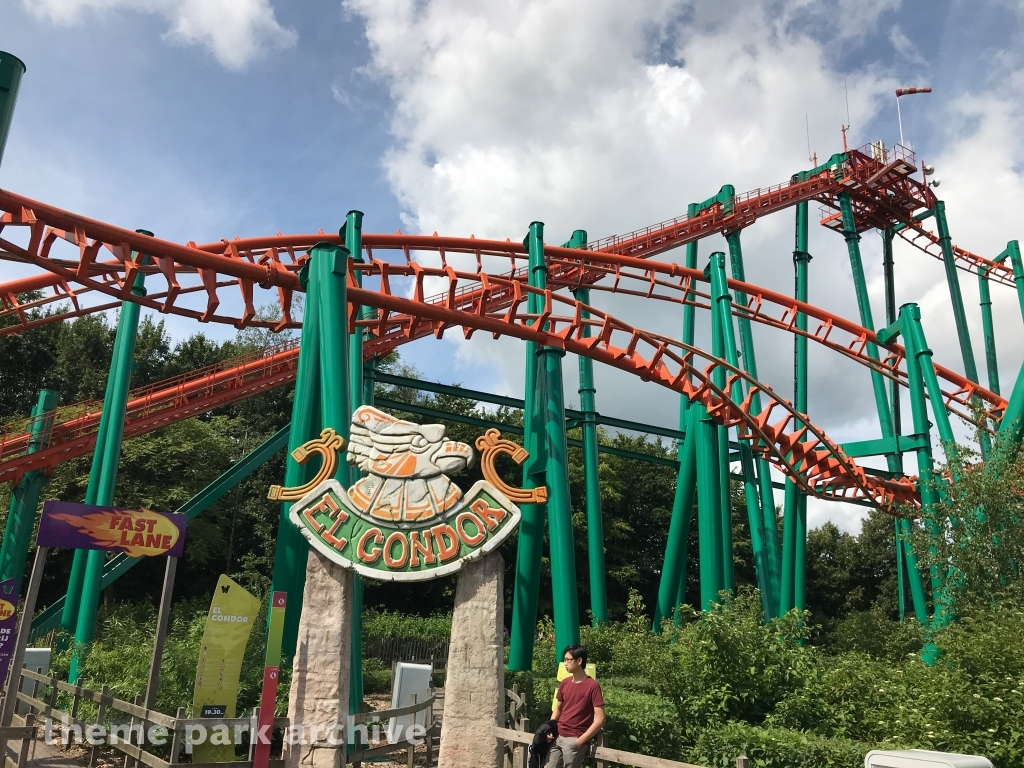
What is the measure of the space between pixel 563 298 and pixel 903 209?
40.3ft

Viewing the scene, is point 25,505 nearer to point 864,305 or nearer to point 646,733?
point 646,733

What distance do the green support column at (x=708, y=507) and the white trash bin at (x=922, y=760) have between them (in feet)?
27.1

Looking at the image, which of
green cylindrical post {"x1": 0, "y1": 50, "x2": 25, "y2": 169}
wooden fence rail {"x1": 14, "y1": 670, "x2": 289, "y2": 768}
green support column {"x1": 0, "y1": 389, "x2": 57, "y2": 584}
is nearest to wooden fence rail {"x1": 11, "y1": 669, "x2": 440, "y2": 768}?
wooden fence rail {"x1": 14, "y1": 670, "x2": 289, "y2": 768}

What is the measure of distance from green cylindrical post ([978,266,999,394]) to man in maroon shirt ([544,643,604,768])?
16.5 metres

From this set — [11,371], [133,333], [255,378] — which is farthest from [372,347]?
[11,371]

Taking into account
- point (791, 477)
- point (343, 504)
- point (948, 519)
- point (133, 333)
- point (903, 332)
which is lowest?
point (343, 504)

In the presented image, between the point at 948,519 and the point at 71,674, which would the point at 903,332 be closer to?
the point at 948,519

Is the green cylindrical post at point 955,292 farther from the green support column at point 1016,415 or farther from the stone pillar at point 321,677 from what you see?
the stone pillar at point 321,677

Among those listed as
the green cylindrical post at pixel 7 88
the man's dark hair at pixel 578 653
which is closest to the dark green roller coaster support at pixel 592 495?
the man's dark hair at pixel 578 653

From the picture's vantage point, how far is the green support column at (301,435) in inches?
298

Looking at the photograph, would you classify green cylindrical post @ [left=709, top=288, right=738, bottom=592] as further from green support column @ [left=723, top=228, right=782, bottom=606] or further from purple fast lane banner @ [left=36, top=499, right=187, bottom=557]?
purple fast lane banner @ [left=36, top=499, right=187, bottom=557]

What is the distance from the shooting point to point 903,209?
755 inches

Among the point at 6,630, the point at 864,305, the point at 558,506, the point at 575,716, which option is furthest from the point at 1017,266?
the point at 6,630

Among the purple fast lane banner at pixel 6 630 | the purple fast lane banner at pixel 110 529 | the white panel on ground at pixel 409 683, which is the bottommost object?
the white panel on ground at pixel 409 683
